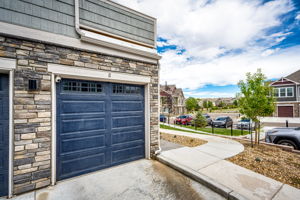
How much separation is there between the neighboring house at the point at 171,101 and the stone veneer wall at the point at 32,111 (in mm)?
31738

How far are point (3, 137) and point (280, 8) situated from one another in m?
11.5

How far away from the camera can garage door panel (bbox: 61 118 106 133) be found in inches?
140

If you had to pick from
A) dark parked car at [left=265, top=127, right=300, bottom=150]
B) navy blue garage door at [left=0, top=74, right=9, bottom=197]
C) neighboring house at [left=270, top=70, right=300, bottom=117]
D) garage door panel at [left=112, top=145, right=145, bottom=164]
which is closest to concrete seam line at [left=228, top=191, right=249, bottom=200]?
garage door panel at [left=112, top=145, right=145, bottom=164]

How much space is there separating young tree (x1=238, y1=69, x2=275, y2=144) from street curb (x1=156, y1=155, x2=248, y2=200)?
4246mm

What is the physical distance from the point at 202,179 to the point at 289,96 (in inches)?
1183

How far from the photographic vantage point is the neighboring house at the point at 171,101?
3609cm

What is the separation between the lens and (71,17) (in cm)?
355

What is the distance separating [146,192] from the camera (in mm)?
3053

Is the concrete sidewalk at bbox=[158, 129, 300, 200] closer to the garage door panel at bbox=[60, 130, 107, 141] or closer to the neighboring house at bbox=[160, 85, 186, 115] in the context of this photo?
the garage door panel at bbox=[60, 130, 107, 141]

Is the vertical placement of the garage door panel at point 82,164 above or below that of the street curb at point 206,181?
above

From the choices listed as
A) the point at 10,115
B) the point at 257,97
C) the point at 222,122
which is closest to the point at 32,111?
the point at 10,115

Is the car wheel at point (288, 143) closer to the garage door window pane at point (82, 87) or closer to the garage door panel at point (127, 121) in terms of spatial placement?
the garage door panel at point (127, 121)

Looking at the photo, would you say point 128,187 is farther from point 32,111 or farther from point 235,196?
point 32,111

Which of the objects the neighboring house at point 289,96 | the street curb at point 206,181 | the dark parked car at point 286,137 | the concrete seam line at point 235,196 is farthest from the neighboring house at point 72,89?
the neighboring house at point 289,96
